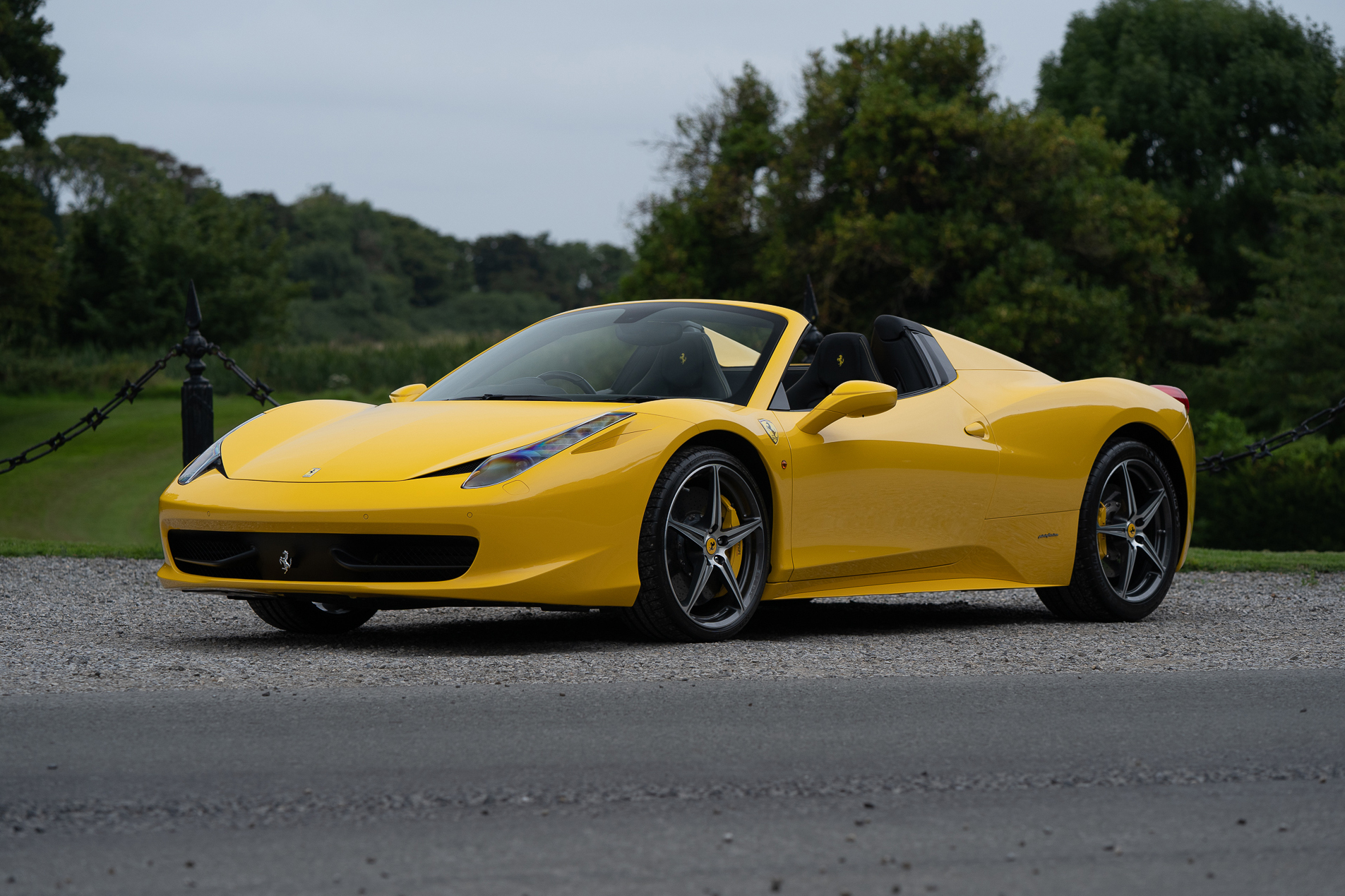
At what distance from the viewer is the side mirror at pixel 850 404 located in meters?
5.96

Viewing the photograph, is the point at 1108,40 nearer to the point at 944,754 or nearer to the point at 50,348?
the point at 50,348

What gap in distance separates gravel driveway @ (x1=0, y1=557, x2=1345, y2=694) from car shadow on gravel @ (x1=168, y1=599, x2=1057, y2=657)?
0.05 ft

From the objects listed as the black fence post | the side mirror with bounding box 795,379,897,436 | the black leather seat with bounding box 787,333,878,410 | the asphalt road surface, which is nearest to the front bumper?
the asphalt road surface

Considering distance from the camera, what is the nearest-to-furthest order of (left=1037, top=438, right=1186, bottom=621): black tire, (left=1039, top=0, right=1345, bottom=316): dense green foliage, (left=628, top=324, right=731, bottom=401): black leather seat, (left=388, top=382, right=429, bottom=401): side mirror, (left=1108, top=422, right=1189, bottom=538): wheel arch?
1. (left=628, top=324, right=731, bottom=401): black leather seat
2. (left=388, top=382, right=429, bottom=401): side mirror
3. (left=1037, top=438, right=1186, bottom=621): black tire
4. (left=1108, top=422, right=1189, bottom=538): wheel arch
5. (left=1039, top=0, right=1345, bottom=316): dense green foliage

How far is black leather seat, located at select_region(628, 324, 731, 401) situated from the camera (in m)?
6.18

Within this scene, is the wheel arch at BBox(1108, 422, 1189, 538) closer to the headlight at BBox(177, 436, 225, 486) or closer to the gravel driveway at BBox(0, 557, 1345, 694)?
the gravel driveway at BBox(0, 557, 1345, 694)

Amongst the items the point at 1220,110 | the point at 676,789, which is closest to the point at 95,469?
the point at 676,789

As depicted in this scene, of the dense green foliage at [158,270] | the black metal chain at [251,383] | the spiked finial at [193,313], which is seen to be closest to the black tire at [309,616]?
the black metal chain at [251,383]

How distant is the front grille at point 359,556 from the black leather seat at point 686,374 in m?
1.20

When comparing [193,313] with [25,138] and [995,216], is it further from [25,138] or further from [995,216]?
[25,138]

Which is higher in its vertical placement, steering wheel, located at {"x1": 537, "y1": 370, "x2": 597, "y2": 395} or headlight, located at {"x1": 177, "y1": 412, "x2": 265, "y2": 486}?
steering wheel, located at {"x1": 537, "y1": 370, "x2": 597, "y2": 395}

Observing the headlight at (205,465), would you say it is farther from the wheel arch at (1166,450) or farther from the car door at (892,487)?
the wheel arch at (1166,450)

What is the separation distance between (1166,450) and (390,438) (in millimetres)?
3824

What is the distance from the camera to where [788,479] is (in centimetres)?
593
